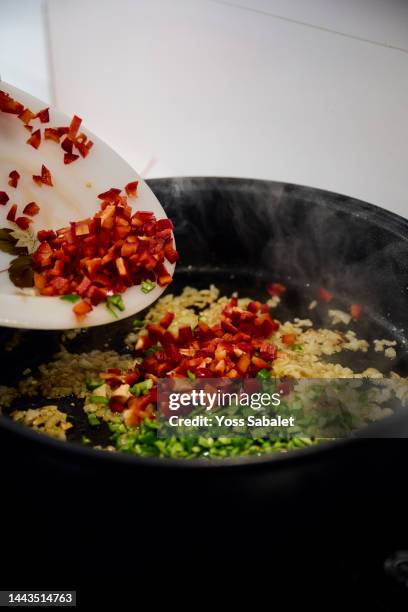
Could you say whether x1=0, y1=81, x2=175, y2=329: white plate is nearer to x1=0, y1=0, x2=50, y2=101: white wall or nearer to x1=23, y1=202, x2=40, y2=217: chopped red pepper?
x1=23, y1=202, x2=40, y2=217: chopped red pepper

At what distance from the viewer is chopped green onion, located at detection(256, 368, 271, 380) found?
1.27 metres

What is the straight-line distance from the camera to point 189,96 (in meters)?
1.94

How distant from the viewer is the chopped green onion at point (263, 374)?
1266mm

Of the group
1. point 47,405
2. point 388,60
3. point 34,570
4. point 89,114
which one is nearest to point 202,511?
point 34,570

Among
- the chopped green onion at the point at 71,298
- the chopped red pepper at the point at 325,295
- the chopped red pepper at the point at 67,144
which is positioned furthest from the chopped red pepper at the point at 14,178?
the chopped red pepper at the point at 325,295

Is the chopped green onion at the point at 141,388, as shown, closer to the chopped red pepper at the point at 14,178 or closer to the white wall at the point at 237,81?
the chopped red pepper at the point at 14,178

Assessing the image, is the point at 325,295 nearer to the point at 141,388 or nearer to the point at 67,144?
the point at 141,388

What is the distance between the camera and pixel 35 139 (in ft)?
4.27

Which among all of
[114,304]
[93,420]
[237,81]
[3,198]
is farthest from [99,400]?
[237,81]

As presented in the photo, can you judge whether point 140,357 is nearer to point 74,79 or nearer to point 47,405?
point 47,405

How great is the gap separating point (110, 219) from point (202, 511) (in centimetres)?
63

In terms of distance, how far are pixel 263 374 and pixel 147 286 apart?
304mm

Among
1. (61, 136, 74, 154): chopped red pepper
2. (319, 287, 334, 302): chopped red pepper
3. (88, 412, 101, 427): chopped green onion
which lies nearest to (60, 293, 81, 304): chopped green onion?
(88, 412, 101, 427): chopped green onion

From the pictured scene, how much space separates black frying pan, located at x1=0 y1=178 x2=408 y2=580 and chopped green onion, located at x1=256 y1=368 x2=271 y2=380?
190mm
